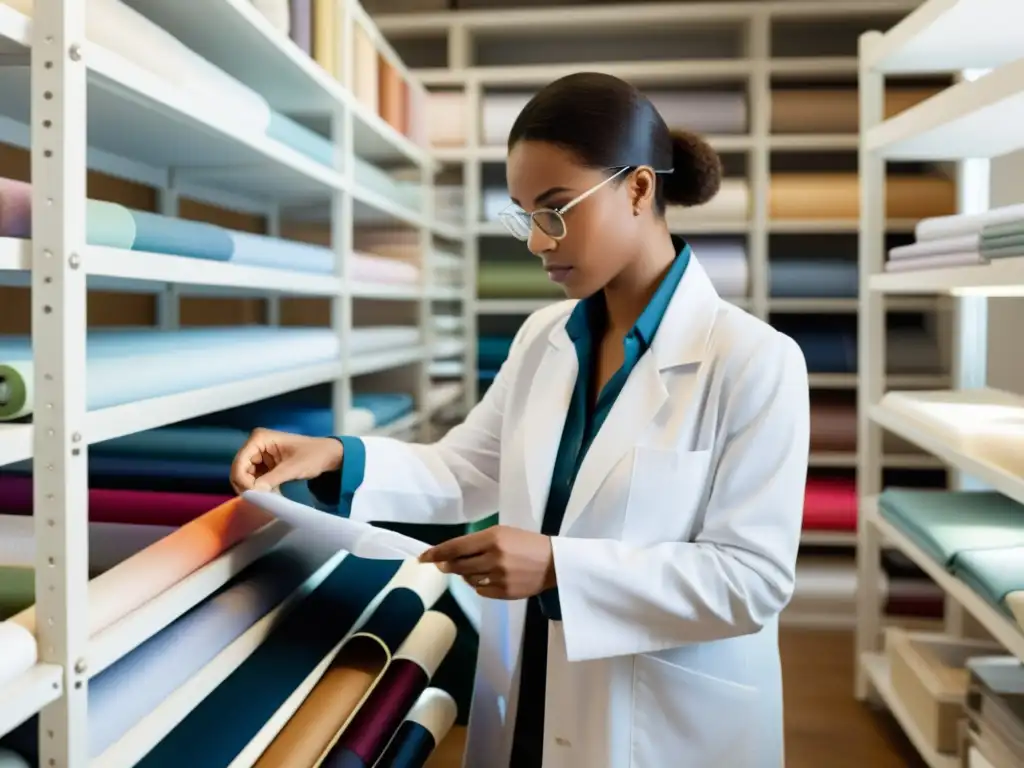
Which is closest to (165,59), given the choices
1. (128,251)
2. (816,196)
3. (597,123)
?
(128,251)

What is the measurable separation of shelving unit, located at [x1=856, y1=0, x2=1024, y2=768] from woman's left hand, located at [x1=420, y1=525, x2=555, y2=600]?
91cm

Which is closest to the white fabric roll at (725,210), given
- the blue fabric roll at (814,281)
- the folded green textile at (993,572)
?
the blue fabric roll at (814,281)

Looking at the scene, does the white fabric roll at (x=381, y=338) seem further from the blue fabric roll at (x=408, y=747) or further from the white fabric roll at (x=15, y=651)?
the white fabric roll at (x=15, y=651)

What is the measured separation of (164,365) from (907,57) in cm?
201

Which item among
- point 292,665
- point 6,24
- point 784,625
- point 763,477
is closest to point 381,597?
point 292,665

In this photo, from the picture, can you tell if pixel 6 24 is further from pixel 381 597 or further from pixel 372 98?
pixel 372 98

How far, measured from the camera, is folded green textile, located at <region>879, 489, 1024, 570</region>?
1.96m

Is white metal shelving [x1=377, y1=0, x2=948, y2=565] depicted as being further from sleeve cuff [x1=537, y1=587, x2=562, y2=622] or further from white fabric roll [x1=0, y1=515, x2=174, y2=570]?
sleeve cuff [x1=537, y1=587, x2=562, y2=622]

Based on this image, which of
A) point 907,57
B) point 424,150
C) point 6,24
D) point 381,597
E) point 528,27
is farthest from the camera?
point 528,27

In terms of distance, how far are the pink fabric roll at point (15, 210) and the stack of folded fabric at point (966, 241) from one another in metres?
1.54

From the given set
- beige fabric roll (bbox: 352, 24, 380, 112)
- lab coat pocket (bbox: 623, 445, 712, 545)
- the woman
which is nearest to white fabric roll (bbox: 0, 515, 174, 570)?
the woman

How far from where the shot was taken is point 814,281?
3.49 metres

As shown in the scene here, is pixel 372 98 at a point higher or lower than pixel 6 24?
higher

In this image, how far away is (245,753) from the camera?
1262 millimetres
